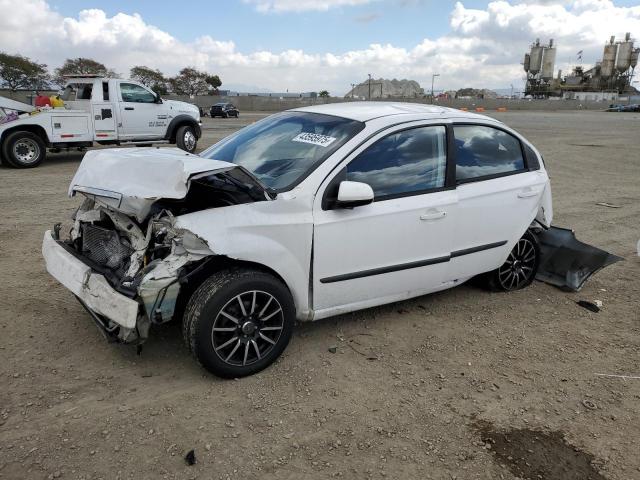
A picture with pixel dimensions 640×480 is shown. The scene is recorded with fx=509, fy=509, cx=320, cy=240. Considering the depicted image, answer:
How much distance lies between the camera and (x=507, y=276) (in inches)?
187

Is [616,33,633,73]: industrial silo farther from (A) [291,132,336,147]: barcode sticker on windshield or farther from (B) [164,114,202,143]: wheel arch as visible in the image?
(A) [291,132,336,147]: barcode sticker on windshield

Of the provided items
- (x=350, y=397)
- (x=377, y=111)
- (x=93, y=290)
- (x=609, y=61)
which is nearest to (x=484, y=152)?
(x=377, y=111)

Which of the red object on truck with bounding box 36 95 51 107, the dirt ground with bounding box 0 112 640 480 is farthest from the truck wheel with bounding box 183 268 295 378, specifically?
the red object on truck with bounding box 36 95 51 107

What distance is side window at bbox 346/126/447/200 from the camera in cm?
358

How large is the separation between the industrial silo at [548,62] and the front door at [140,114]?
109 meters

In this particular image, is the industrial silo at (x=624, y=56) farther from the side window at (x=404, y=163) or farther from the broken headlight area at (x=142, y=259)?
the broken headlight area at (x=142, y=259)

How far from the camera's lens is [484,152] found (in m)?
4.29

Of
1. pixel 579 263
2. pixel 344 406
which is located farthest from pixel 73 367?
pixel 579 263

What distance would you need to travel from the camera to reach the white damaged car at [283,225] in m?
3.04

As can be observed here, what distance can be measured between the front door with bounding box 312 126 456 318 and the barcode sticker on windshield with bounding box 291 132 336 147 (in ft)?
0.81

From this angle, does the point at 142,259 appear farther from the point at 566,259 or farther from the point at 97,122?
the point at 97,122

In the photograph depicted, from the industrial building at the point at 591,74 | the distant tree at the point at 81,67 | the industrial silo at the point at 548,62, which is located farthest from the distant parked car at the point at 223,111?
the industrial silo at the point at 548,62

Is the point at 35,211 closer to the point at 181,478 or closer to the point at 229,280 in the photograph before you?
the point at 229,280

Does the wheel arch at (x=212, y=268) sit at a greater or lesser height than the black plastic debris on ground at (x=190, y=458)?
greater
